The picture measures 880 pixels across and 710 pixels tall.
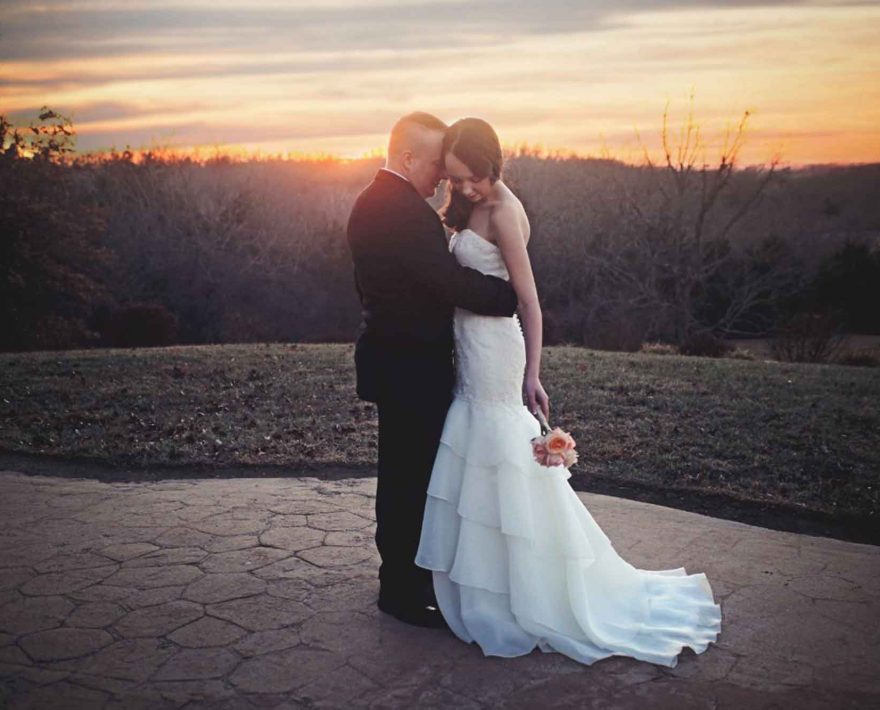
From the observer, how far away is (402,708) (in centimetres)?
321

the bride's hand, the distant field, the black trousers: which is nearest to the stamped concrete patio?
the black trousers

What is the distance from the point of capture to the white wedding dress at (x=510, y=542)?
3709 millimetres

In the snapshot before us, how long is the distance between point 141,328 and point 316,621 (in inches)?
690

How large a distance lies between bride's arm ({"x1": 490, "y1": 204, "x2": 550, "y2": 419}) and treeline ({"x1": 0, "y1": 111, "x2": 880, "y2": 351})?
13788mm

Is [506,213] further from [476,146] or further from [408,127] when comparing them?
[408,127]

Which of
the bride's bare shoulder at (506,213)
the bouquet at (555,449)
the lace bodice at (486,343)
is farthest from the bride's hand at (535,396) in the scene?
the bride's bare shoulder at (506,213)

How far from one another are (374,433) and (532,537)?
4.37m

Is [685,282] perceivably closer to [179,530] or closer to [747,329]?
[747,329]

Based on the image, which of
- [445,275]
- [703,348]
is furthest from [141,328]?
[445,275]

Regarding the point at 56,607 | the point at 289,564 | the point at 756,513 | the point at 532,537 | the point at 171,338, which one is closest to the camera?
the point at 532,537

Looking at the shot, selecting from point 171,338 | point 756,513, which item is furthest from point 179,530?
point 171,338

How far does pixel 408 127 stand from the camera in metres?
3.76

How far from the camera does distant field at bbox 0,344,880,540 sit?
6887mm

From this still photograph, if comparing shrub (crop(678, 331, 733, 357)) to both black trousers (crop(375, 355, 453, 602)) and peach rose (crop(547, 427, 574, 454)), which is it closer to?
black trousers (crop(375, 355, 453, 602))
